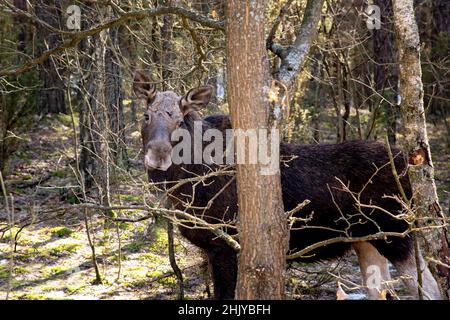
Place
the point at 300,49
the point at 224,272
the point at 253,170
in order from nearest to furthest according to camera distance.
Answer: the point at 253,170, the point at 300,49, the point at 224,272

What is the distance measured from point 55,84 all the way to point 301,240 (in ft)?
41.6

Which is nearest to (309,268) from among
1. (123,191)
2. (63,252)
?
(63,252)

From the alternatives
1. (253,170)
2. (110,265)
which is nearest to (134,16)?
(253,170)

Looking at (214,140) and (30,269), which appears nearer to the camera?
(214,140)

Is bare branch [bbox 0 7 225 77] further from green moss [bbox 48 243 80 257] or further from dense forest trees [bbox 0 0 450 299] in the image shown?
green moss [bbox 48 243 80 257]

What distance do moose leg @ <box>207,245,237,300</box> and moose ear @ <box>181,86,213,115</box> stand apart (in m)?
1.55

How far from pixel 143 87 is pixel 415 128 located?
299 centimetres

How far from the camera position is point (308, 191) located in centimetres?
734

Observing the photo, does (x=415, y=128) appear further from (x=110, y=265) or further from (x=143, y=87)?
(x=110, y=265)

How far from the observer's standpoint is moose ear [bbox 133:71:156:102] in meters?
7.18

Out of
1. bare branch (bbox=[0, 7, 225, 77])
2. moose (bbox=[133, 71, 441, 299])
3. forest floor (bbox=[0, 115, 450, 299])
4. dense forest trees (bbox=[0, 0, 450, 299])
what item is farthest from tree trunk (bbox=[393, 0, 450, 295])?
bare branch (bbox=[0, 7, 225, 77])

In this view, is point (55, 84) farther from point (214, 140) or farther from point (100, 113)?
point (214, 140)

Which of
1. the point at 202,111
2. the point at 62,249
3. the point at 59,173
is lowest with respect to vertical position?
the point at 62,249
